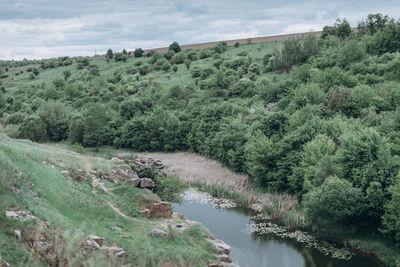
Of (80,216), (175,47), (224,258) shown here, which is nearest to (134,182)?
(80,216)

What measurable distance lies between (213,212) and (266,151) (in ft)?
30.5

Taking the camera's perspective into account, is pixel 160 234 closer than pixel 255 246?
Yes

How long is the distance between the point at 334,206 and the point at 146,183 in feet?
60.9

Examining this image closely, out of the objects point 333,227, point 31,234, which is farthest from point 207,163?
point 31,234

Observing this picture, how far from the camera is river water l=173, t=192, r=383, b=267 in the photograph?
25078 millimetres

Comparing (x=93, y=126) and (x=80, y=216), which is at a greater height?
(x=93, y=126)

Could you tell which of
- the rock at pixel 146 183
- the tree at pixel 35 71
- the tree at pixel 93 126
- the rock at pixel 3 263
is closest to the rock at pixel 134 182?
the rock at pixel 146 183

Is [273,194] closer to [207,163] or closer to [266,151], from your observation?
[266,151]

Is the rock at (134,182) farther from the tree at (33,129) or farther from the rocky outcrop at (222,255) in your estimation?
the tree at (33,129)

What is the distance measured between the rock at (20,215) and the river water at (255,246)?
48.8 ft

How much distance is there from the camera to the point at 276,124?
44.0 m

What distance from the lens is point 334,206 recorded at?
26.4 m

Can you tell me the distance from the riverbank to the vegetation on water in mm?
904

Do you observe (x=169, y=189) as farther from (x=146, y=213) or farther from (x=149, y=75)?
(x=149, y=75)
